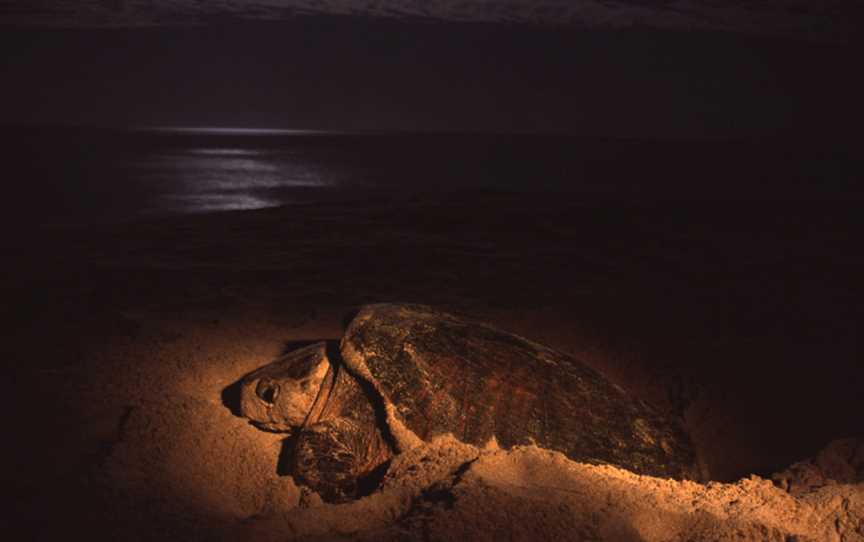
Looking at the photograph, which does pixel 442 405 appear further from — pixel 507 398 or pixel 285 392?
pixel 285 392

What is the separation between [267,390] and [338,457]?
0.68 m

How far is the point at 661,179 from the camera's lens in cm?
2228

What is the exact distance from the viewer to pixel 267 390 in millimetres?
3047

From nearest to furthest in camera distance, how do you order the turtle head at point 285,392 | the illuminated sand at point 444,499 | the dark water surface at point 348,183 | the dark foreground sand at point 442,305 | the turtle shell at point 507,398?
1. the illuminated sand at point 444,499
2. the dark foreground sand at point 442,305
3. the turtle shell at point 507,398
4. the turtle head at point 285,392
5. the dark water surface at point 348,183

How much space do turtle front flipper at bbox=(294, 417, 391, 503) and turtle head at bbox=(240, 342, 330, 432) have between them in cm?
26

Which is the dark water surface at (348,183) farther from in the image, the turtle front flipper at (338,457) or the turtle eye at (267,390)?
the turtle front flipper at (338,457)

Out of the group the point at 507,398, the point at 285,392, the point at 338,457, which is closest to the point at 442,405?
the point at 507,398

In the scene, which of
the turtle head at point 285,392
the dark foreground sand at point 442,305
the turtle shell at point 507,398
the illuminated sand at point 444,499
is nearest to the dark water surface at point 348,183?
the dark foreground sand at point 442,305

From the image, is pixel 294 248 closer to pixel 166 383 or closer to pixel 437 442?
pixel 166 383

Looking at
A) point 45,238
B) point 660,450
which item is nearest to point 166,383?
point 660,450

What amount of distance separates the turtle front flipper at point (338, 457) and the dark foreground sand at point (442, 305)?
0.20m

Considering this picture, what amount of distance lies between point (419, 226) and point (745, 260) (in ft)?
16.9

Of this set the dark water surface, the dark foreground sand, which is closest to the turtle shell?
the dark foreground sand

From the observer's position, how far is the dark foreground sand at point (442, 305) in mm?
1987
